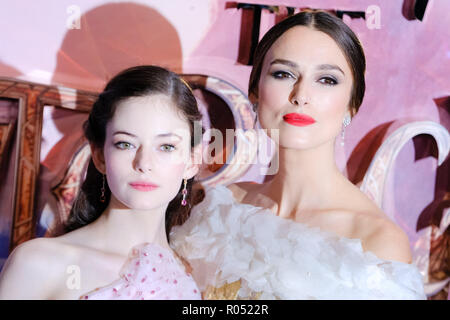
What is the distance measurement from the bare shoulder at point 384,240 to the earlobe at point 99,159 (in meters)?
0.77

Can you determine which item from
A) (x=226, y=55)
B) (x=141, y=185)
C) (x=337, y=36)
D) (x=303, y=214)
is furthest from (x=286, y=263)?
(x=226, y=55)

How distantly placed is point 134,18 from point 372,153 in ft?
3.75

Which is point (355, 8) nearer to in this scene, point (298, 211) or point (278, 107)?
point (278, 107)

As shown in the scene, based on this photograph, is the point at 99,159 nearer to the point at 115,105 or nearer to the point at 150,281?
the point at 115,105

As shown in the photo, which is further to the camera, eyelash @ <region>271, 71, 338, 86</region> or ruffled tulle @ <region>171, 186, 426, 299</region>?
eyelash @ <region>271, 71, 338, 86</region>

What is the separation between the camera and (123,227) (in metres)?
1.41

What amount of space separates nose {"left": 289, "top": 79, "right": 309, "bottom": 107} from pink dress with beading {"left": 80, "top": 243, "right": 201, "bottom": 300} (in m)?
0.58

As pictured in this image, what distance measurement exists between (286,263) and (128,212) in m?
0.45

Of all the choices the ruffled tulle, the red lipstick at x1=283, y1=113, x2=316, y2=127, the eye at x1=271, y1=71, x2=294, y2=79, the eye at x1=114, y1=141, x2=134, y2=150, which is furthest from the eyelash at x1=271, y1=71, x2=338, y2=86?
the eye at x1=114, y1=141, x2=134, y2=150

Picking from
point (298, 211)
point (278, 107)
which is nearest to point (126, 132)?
point (278, 107)

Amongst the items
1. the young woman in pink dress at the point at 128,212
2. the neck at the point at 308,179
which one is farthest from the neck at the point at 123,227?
the neck at the point at 308,179

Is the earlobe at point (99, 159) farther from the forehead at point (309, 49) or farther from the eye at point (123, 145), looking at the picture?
the forehead at point (309, 49)

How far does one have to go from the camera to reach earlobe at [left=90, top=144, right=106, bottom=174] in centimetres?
145

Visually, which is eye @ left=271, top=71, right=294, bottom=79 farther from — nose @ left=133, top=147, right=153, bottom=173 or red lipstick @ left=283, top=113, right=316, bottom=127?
nose @ left=133, top=147, right=153, bottom=173
